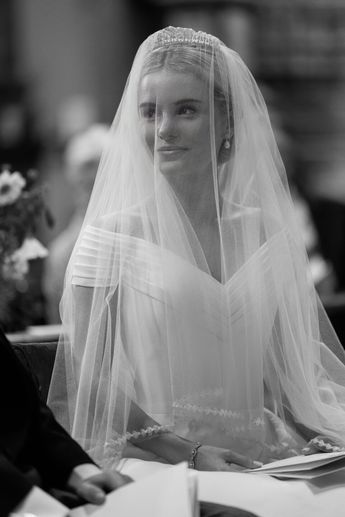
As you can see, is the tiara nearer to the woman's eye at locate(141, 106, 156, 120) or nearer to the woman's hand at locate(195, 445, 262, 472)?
the woman's eye at locate(141, 106, 156, 120)

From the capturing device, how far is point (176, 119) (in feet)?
12.3

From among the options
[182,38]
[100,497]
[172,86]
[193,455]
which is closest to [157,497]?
[100,497]

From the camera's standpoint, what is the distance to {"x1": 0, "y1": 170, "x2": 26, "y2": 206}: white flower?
16.2ft

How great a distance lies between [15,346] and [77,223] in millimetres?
3360

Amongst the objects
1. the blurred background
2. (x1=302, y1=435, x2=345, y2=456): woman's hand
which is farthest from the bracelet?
the blurred background

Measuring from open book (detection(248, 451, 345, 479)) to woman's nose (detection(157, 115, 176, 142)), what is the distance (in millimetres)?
1108

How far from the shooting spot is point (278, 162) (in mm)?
4062

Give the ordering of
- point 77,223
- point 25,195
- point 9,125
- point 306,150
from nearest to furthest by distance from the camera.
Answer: point 25,195 < point 77,223 < point 9,125 < point 306,150

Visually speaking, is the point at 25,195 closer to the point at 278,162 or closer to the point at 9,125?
the point at 278,162

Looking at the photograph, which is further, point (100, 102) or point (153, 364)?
point (100, 102)

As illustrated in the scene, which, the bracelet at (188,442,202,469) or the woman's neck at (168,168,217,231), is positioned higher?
the woman's neck at (168,168,217,231)

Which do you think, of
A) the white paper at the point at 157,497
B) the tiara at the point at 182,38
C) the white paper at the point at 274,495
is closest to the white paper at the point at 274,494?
the white paper at the point at 274,495

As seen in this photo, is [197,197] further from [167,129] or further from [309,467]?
[309,467]

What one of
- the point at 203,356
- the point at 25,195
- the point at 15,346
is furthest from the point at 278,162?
the point at 25,195
